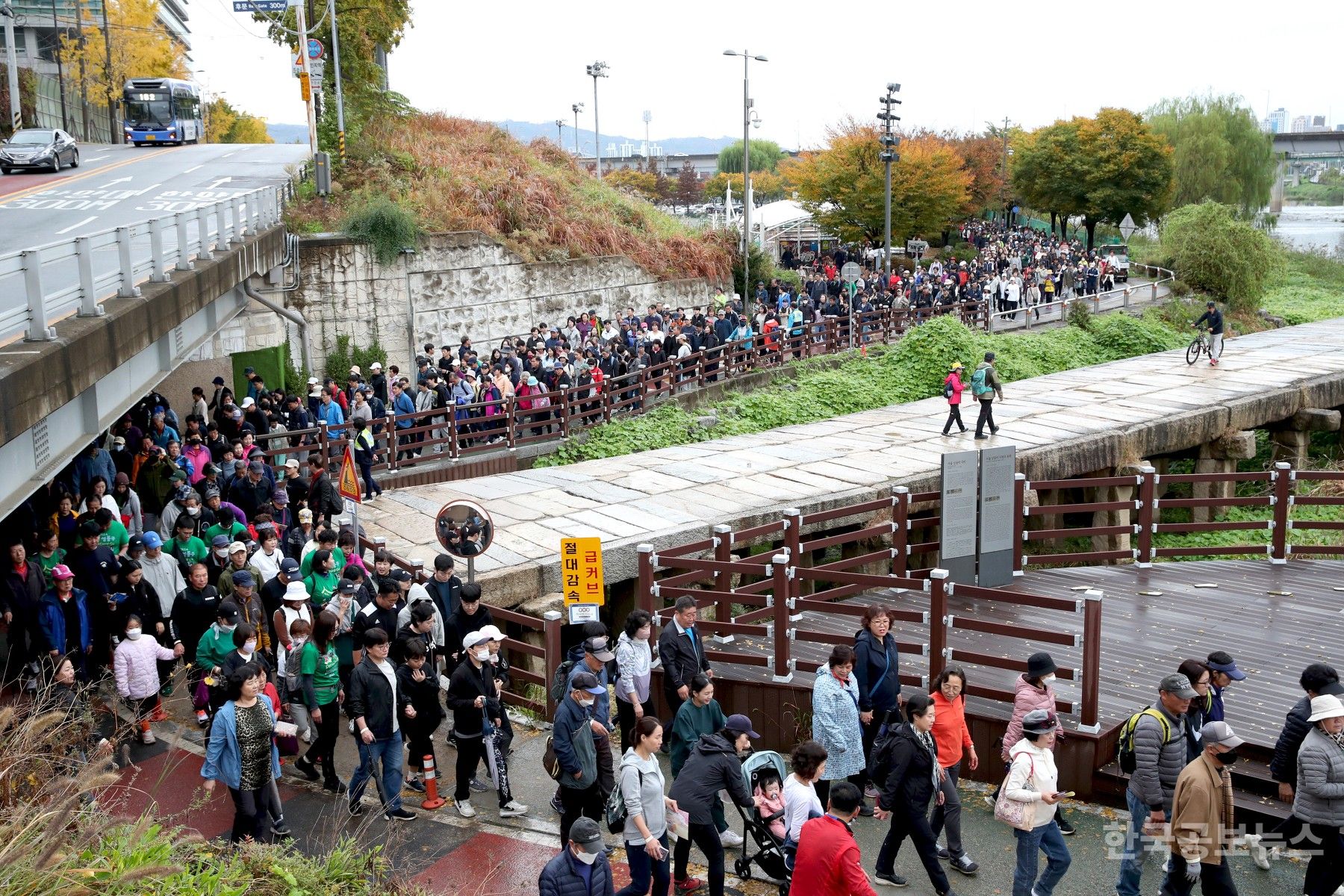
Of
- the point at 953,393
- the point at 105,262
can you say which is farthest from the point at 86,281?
the point at 953,393

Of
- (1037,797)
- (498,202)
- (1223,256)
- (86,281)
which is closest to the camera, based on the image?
(1037,797)

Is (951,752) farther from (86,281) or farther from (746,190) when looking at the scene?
(746,190)

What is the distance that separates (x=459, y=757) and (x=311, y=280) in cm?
1863

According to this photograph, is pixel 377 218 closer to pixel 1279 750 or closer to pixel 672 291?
pixel 672 291

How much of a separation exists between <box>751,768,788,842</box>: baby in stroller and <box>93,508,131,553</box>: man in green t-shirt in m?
6.46

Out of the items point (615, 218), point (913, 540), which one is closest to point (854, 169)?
point (615, 218)

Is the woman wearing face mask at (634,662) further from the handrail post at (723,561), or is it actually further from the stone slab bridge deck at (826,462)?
the stone slab bridge deck at (826,462)

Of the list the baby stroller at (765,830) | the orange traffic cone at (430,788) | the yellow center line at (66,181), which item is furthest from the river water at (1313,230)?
the orange traffic cone at (430,788)

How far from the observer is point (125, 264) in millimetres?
12695

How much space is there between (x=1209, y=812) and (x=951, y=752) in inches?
70.4

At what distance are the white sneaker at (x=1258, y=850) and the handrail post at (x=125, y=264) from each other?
11648mm

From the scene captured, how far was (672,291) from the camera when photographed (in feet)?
109

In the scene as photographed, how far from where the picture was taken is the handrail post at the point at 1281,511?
14.6 meters

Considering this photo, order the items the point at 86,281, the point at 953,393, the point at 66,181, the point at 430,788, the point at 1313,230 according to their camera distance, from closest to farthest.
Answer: the point at 430,788, the point at 86,281, the point at 953,393, the point at 66,181, the point at 1313,230
